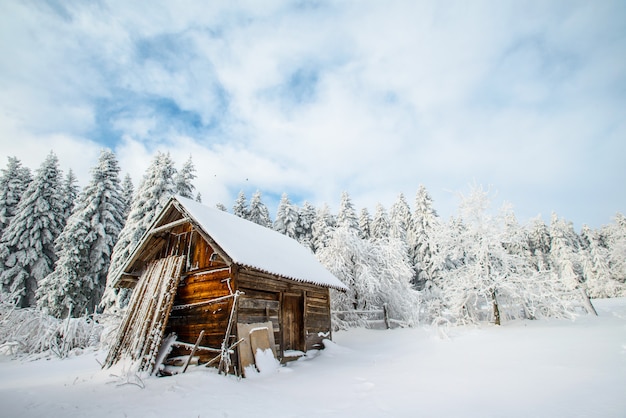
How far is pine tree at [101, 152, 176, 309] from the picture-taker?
2175 cm

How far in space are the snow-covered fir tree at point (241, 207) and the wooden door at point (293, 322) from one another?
28.0 m

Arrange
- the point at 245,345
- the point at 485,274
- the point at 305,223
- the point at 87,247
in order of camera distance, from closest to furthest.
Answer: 1. the point at 245,345
2. the point at 485,274
3. the point at 87,247
4. the point at 305,223

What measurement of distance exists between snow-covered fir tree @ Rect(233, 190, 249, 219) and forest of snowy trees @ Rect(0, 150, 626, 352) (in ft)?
34.7

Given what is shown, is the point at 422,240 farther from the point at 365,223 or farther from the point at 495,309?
the point at 495,309

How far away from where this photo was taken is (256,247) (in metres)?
12.5

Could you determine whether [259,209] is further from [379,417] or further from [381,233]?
[379,417]

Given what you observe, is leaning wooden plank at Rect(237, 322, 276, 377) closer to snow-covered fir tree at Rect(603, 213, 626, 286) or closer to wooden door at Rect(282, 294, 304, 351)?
wooden door at Rect(282, 294, 304, 351)

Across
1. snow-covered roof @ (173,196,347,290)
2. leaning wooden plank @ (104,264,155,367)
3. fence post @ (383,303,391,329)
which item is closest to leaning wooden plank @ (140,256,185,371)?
leaning wooden plank @ (104,264,155,367)

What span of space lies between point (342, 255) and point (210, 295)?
13.0m

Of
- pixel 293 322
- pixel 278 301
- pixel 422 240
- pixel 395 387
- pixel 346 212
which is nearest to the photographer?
pixel 395 387

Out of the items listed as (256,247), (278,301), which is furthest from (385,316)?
(256,247)

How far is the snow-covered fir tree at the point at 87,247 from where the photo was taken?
24.5 m

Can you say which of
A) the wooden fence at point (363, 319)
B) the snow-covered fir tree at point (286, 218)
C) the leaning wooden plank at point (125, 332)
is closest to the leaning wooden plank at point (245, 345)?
the leaning wooden plank at point (125, 332)

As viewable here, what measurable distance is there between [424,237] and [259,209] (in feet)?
67.3
